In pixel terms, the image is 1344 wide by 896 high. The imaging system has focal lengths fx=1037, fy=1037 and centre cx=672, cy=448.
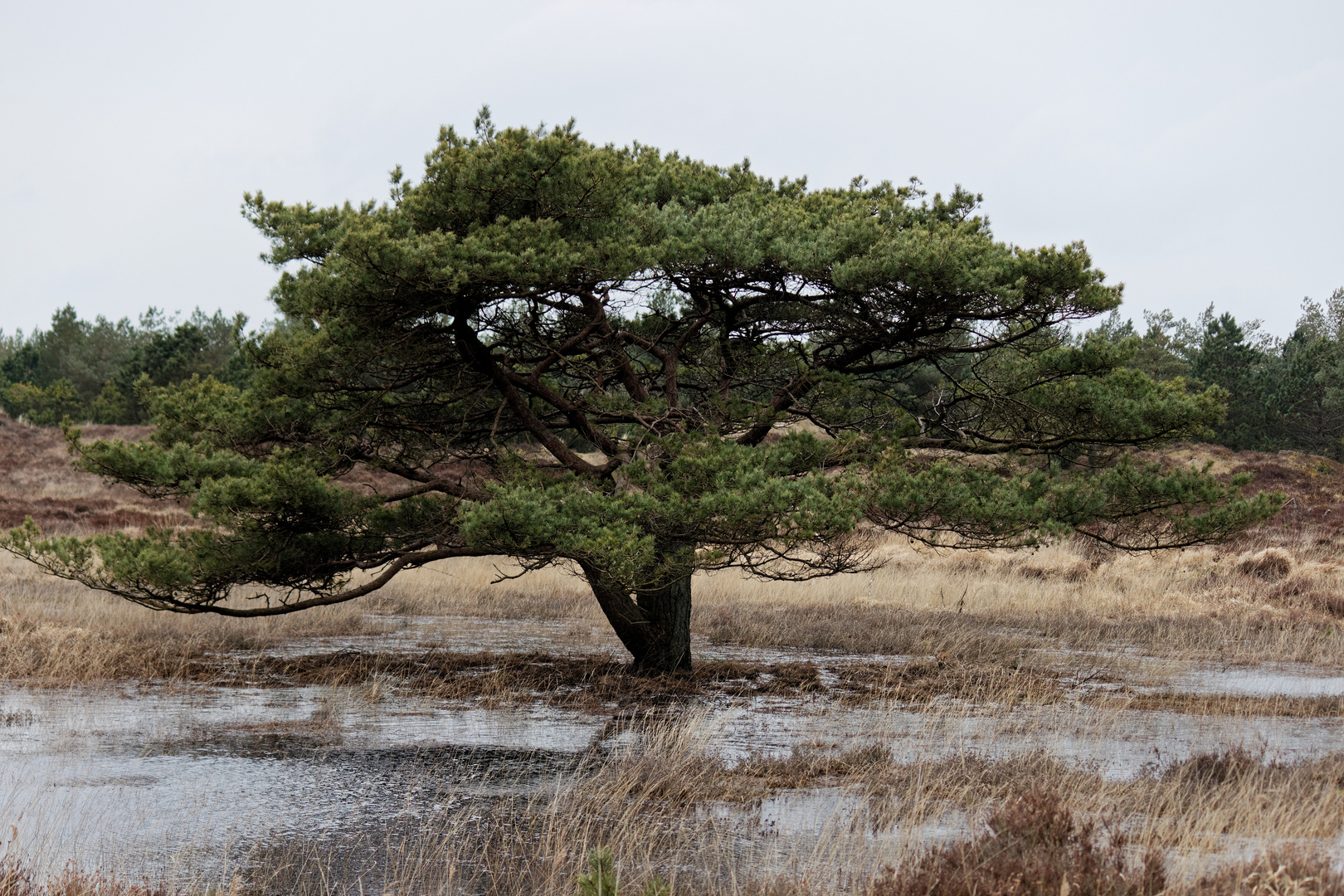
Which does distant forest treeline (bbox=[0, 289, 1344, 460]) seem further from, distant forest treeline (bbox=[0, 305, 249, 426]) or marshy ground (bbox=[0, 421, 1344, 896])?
marshy ground (bbox=[0, 421, 1344, 896])

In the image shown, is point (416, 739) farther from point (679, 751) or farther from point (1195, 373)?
point (1195, 373)

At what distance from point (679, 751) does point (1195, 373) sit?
2168 inches

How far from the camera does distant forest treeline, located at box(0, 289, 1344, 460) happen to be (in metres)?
49.1

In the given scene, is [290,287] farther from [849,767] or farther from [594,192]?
[849,767]

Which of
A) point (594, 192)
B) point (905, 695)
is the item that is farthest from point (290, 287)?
point (905, 695)

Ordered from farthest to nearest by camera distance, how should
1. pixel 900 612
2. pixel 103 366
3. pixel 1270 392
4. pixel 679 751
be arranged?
pixel 103 366 < pixel 1270 392 < pixel 900 612 < pixel 679 751

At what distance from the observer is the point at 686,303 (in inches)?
524

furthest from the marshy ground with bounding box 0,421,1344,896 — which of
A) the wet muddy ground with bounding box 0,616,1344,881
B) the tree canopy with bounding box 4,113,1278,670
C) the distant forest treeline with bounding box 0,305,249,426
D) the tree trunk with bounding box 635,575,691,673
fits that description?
the distant forest treeline with bounding box 0,305,249,426

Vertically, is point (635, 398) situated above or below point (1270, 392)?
below

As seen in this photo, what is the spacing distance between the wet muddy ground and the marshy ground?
43mm

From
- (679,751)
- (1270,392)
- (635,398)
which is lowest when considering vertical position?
(679,751)

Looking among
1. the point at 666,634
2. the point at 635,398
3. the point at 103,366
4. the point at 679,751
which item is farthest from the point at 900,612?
the point at 103,366

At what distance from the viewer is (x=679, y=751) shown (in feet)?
27.5

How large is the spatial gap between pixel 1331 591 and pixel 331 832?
20.0 meters
